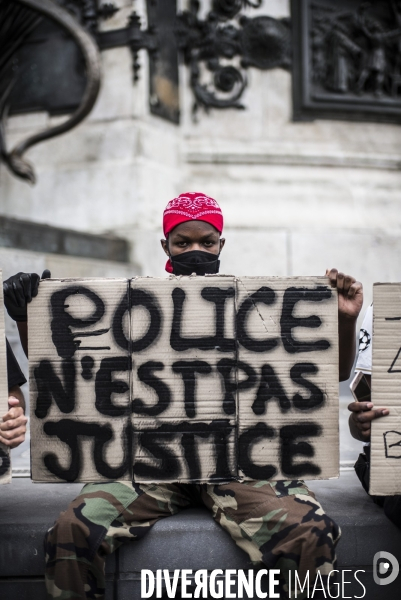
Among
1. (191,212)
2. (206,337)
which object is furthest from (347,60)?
(206,337)

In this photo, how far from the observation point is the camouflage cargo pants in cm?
246

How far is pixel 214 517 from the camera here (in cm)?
272

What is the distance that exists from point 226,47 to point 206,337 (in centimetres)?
592

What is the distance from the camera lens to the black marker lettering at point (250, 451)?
2.70 metres

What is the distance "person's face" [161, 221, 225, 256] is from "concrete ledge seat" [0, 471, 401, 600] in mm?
998

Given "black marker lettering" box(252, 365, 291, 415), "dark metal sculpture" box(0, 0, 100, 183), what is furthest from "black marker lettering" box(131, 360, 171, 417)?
"dark metal sculpture" box(0, 0, 100, 183)

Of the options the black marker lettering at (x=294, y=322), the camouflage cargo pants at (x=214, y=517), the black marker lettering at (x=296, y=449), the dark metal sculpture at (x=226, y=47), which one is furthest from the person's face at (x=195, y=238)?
the dark metal sculpture at (x=226, y=47)

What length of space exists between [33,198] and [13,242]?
1.98 metres

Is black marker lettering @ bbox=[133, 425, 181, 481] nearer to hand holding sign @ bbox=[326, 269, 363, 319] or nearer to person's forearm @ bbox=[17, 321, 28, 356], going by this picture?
person's forearm @ bbox=[17, 321, 28, 356]

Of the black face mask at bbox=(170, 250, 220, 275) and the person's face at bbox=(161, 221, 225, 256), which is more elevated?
the person's face at bbox=(161, 221, 225, 256)

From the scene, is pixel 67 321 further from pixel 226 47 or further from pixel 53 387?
pixel 226 47

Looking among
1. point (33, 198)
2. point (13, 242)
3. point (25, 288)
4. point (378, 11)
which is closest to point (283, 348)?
point (25, 288)

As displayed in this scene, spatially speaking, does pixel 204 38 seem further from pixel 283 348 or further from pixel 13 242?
pixel 283 348

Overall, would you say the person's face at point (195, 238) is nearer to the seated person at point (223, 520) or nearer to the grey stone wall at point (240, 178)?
the seated person at point (223, 520)
